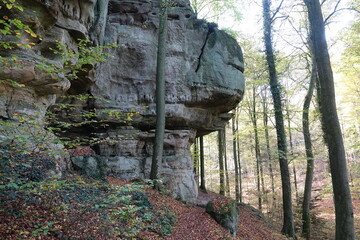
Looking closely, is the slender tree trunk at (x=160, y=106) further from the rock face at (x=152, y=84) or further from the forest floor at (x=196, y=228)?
the rock face at (x=152, y=84)

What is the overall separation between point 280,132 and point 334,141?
507 cm

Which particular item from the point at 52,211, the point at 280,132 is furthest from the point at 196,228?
the point at 280,132

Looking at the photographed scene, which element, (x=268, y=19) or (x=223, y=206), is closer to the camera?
(x=223, y=206)

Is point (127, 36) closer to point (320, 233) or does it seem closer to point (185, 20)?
point (185, 20)

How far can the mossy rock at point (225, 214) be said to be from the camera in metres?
8.07

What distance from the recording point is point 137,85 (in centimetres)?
1170

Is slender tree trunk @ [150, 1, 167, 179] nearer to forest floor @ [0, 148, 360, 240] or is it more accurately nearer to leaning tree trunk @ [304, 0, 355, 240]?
forest floor @ [0, 148, 360, 240]

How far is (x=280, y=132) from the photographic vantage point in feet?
33.5

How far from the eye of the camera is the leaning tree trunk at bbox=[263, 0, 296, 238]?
9.59 m

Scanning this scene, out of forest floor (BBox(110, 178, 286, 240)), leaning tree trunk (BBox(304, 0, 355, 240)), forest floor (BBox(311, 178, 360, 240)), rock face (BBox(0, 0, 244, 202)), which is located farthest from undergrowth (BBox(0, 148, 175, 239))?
forest floor (BBox(311, 178, 360, 240))

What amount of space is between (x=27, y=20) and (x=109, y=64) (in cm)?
597

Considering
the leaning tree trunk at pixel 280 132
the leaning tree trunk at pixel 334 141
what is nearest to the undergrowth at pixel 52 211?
the leaning tree trunk at pixel 334 141

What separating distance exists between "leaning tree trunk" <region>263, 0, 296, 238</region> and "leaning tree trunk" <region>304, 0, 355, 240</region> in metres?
4.18

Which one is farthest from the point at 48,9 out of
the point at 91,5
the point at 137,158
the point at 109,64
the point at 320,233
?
the point at 320,233
